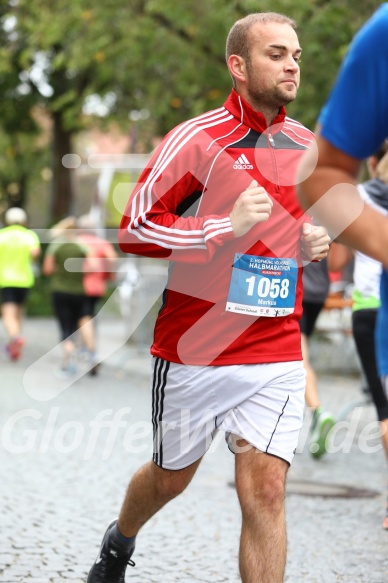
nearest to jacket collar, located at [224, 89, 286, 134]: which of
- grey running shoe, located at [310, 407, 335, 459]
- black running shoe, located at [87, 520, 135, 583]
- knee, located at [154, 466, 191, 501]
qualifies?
knee, located at [154, 466, 191, 501]

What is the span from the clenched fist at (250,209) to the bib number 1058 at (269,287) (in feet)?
0.66

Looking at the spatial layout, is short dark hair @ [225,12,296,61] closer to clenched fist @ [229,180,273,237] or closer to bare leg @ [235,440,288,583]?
clenched fist @ [229,180,273,237]

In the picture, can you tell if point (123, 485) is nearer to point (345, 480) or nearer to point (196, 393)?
point (345, 480)

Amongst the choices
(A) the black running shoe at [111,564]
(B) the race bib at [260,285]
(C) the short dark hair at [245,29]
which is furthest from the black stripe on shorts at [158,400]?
(C) the short dark hair at [245,29]

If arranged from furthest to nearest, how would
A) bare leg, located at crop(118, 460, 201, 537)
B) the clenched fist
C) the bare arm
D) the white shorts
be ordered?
bare leg, located at crop(118, 460, 201, 537) → the white shorts → the clenched fist → the bare arm

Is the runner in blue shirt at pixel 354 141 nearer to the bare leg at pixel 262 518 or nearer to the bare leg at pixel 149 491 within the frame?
the bare leg at pixel 262 518

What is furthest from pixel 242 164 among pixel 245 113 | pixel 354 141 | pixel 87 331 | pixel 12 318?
pixel 12 318

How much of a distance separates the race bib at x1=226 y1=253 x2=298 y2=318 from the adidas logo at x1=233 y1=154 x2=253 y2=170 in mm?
281

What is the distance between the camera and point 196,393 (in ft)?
13.0

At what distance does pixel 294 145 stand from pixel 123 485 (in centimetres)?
344

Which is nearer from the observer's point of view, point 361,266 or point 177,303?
point 177,303

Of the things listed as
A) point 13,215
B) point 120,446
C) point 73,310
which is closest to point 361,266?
point 120,446

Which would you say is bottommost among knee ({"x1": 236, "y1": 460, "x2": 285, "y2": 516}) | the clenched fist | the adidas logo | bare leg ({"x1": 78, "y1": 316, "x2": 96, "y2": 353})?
bare leg ({"x1": 78, "y1": 316, "x2": 96, "y2": 353})

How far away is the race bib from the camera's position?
389 cm
